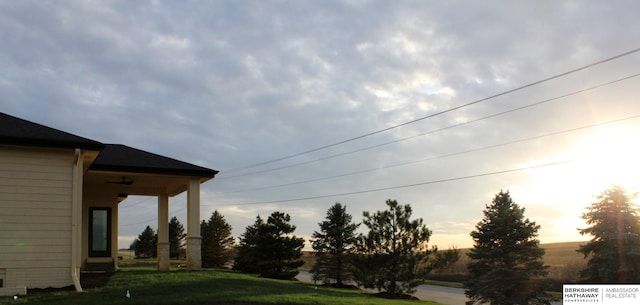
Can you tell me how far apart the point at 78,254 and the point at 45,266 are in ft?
2.74

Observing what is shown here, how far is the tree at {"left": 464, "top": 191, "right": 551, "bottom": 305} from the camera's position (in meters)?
18.4

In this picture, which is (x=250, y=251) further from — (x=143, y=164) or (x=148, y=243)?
(x=148, y=243)

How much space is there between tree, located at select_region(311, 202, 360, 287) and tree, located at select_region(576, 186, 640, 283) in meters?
12.6

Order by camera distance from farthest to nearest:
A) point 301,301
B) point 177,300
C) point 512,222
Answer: point 512,222, point 301,301, point 177,300

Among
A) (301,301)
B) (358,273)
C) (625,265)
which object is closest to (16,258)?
(301,301)

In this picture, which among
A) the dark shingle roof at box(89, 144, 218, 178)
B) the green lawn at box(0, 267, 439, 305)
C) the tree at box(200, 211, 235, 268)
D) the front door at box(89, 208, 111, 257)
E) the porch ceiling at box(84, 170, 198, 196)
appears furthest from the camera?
the tree at box(200, 211, 235, 268)

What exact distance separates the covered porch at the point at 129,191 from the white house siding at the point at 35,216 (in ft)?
11.6

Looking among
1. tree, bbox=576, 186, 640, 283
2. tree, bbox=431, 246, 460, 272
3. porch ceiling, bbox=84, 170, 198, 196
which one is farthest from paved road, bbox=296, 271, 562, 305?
porch ceiling, bbox=84, 170, 198, 196

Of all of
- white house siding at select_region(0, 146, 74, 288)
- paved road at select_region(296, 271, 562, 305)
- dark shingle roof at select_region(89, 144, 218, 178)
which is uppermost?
dark shingle roof at select_region(89, 144, 218, 178)

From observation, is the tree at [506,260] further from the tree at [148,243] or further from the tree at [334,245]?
the tree at [148,243]

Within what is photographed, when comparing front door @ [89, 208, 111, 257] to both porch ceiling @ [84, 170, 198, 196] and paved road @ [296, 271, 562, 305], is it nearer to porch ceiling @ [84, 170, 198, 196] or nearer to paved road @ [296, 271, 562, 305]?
porch ceiling @ [84, 170, 198, 196]

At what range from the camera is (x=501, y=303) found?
60.7ft

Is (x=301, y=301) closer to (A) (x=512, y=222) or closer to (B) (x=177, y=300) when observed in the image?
(B) (x=177, y=300)

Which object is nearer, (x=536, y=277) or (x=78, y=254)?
(x=78, y=254)
